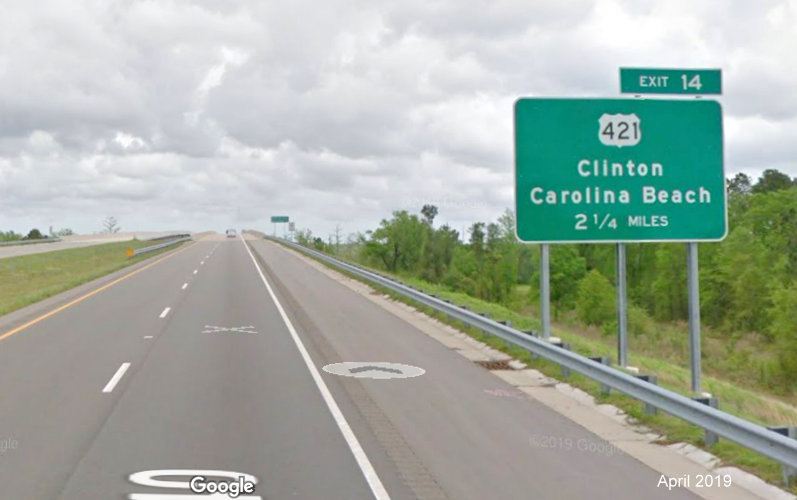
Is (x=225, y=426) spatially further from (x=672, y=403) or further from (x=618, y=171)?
(x=618, y=171)

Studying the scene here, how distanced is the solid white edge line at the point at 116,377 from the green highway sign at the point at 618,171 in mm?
6958

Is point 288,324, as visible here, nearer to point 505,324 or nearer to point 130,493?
point 505,324

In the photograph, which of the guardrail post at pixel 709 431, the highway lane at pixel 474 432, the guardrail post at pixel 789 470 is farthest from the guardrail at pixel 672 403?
the highway lane at pixel 474 432

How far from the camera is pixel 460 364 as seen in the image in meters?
13.9

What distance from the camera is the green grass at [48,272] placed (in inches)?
1120

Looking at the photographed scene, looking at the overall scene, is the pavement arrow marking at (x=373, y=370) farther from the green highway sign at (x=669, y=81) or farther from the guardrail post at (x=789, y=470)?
the guardrail post at (x=789, y=470)

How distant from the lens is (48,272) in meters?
46.4

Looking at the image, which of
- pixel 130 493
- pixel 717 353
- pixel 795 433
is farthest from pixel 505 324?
pixel 717 353

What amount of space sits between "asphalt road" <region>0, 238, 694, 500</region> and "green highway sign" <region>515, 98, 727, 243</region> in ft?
10.7

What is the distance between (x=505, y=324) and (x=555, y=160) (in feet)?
12.9

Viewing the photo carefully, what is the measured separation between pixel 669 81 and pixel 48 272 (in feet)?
140

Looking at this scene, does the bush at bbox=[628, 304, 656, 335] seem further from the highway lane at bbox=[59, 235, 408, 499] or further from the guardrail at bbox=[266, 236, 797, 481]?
the highway lane at bbox=[59, 235, 408, 499]

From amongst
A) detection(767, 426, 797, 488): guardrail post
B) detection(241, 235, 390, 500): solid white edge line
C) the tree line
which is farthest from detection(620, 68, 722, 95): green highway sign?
the tree line

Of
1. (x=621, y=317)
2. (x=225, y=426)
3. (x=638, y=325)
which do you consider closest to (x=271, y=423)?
(x=225, y=426)
